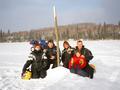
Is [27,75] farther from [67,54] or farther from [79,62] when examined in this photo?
[67,54]

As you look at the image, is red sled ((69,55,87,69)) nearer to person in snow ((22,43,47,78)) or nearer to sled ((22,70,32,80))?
person in snow ((22,43,47,78))

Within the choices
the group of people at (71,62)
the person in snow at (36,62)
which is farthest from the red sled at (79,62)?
the person in snow at (36,62)

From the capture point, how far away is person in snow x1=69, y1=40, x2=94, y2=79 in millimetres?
8461

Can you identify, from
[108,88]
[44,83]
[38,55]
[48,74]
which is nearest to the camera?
[108,88]

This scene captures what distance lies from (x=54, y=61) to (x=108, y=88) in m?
4.06

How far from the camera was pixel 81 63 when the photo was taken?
867 cm

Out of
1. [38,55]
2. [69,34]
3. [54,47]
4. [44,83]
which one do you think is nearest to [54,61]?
[54,47]

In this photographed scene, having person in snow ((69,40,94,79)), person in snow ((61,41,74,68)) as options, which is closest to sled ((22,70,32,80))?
person in snow ((69,40,94,79))

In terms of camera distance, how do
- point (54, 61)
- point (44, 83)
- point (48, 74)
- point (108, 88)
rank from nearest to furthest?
point (108, 88) → point (44, 83) → point (48, 74) → point (54, 61)

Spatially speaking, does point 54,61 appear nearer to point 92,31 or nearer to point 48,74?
point 48,74

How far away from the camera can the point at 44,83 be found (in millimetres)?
7766

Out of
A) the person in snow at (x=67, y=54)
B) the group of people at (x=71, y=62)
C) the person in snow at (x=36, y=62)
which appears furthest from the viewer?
the person in snow at (x=67, y=54)

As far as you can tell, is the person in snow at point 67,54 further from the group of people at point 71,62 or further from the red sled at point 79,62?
the red sled at point 79,62

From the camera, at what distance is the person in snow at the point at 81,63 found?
333 inches
